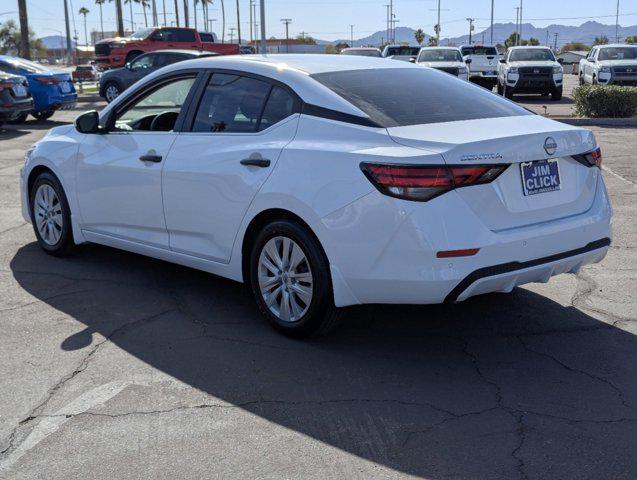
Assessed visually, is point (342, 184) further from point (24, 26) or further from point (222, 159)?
point (24, 26)

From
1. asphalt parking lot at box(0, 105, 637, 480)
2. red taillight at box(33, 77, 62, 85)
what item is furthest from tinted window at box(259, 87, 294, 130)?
red taillight at box(33, 77, 62, 85)

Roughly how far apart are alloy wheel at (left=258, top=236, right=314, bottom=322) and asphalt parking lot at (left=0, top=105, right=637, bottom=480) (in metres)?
0.20

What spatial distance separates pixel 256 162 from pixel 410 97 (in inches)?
40.3

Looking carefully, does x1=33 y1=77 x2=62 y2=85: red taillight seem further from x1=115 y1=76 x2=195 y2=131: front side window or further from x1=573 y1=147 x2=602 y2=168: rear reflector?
x1=573 y1=147 x2=602 y2=168: rear reflector

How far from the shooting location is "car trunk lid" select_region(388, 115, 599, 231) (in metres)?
4.23

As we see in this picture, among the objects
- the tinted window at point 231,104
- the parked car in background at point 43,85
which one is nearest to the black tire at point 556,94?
the parked car in background at point 43,85

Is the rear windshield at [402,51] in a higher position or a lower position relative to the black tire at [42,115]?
higher

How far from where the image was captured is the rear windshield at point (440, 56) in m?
27.8

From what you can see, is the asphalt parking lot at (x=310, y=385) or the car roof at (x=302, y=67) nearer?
the asphalt parking lot at (x=310, y=385)

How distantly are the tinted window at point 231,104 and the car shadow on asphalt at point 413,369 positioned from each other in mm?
1232

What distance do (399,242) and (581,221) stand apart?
46.5 inches

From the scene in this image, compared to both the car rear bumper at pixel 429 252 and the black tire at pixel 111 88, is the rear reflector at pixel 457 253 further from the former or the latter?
the black tire at pixel 111 88

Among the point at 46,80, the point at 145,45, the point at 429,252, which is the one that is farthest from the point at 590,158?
the point at 145,45

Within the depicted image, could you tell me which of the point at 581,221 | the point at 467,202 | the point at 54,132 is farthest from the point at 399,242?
the point at 54,132
